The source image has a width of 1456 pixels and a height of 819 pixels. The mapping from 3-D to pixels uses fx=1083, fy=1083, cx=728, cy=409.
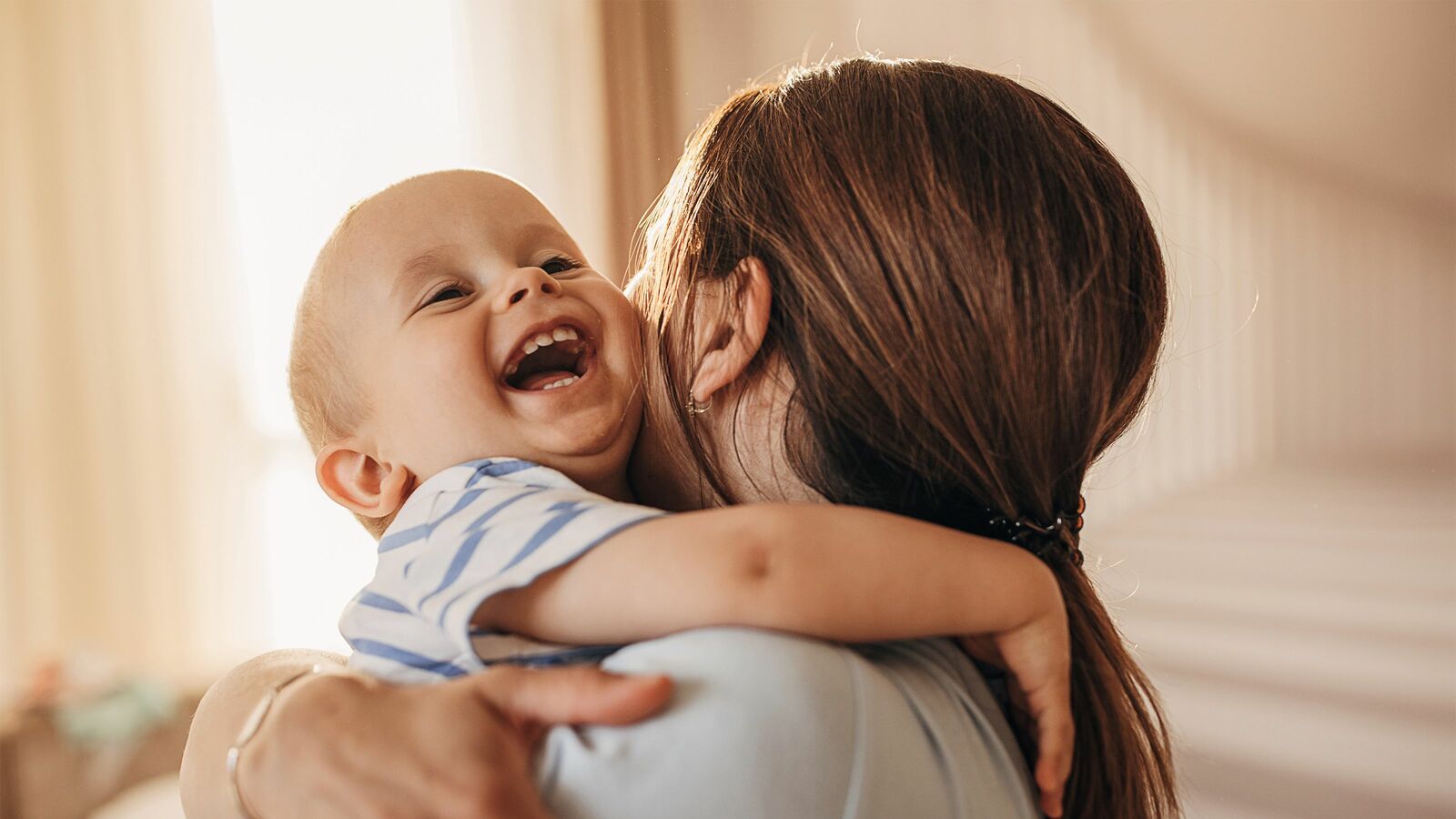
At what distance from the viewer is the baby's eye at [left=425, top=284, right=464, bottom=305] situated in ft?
2.94

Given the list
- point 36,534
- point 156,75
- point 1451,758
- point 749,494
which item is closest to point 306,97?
point 156,75

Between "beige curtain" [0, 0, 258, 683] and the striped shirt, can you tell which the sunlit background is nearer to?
"beige curtain" [0, 0, 258, 683]

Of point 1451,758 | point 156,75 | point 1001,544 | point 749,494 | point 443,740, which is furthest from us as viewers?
point 156,75

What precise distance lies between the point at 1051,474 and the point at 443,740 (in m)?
0.46

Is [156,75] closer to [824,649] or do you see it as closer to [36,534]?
[36,534]

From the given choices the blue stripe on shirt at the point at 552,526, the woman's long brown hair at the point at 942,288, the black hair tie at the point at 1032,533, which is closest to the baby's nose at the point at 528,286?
the woman's long brown hair at the point at 942,288

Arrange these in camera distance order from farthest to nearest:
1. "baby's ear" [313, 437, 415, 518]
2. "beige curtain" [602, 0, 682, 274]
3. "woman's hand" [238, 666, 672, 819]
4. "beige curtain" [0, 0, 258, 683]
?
"beige curtain" [602, 0, 682, 274] < "beige curtain" [0, 0, 258, 683] < "baby's ear" [313, 437, 415, 518] < "woman's hand" [238, 666, 672, 819]

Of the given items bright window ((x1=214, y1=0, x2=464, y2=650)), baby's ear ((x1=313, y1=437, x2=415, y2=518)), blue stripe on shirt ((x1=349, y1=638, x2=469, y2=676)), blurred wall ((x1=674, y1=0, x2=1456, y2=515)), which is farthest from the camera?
bright window ((x1=214, y1=0, x2=464, y2=650))

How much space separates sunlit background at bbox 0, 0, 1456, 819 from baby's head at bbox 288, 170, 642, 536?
2057 millimetres

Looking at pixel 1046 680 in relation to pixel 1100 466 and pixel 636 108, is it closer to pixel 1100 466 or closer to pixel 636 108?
pixel 1100 466

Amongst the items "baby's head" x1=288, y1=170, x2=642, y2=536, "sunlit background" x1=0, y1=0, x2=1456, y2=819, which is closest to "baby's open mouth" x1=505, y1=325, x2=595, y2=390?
"baby's head" x1=288, y1=170, x2=642, y2=536

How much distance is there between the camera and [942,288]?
74cm

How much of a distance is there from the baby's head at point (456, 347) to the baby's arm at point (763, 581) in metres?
0.21

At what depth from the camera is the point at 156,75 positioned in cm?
293
